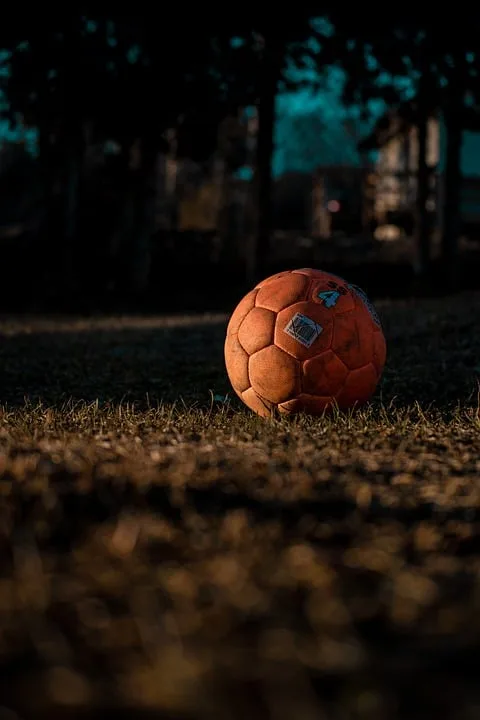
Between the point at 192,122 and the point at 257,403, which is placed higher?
the point at 192,122

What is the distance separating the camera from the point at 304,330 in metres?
5.66

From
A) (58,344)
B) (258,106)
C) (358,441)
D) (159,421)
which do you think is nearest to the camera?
(358,441)

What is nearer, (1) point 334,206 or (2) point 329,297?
(2) point 329,297

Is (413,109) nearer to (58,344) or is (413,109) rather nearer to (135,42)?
(135,42)

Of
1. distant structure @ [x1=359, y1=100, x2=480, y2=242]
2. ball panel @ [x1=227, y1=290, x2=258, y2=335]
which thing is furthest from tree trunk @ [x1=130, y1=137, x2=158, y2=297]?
ball panel @ [x1=227, y1=290, x2=258, y2=335]

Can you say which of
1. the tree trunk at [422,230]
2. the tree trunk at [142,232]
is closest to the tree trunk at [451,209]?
the tree trunk at [422,230]

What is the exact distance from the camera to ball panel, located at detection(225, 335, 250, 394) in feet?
19.2

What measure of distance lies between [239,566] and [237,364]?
3.15m

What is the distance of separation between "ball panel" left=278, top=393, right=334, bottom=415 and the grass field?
230mm

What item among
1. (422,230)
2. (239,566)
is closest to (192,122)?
(422,230)

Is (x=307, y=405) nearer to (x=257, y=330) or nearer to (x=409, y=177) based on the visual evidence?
(x=257, y=330)

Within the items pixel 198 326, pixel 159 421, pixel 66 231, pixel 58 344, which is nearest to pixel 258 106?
pixel 66 231

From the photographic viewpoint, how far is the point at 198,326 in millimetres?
12359

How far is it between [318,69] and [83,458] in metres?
13.7
